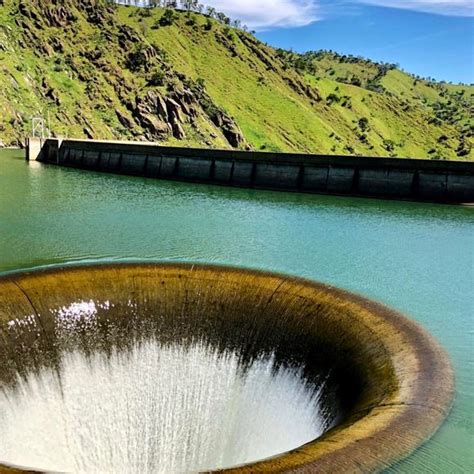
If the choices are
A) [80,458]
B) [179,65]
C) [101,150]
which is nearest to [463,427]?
[80,458]

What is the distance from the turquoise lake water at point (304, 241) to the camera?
1348 centimetres

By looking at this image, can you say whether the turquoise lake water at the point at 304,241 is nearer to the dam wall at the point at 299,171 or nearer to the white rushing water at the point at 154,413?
the dam wall at the point at 299,171

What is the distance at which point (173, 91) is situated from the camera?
9738 centimetres

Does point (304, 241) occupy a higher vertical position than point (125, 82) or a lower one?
lower

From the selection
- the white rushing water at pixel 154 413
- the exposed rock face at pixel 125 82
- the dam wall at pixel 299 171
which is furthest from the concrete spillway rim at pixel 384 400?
the exposed rock face at pixel 125 82

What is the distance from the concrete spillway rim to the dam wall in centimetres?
2613

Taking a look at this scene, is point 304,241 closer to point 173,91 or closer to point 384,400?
point 384,400

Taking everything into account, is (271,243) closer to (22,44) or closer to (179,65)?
(22,44)

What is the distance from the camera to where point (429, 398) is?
957 cm

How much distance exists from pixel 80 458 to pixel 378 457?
599 centimetres

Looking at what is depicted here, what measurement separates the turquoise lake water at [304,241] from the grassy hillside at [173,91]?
52.2 meters

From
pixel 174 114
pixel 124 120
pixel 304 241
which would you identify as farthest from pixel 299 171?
pixel 174 114

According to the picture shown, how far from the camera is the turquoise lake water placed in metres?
13.5

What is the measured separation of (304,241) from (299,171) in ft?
67.5
